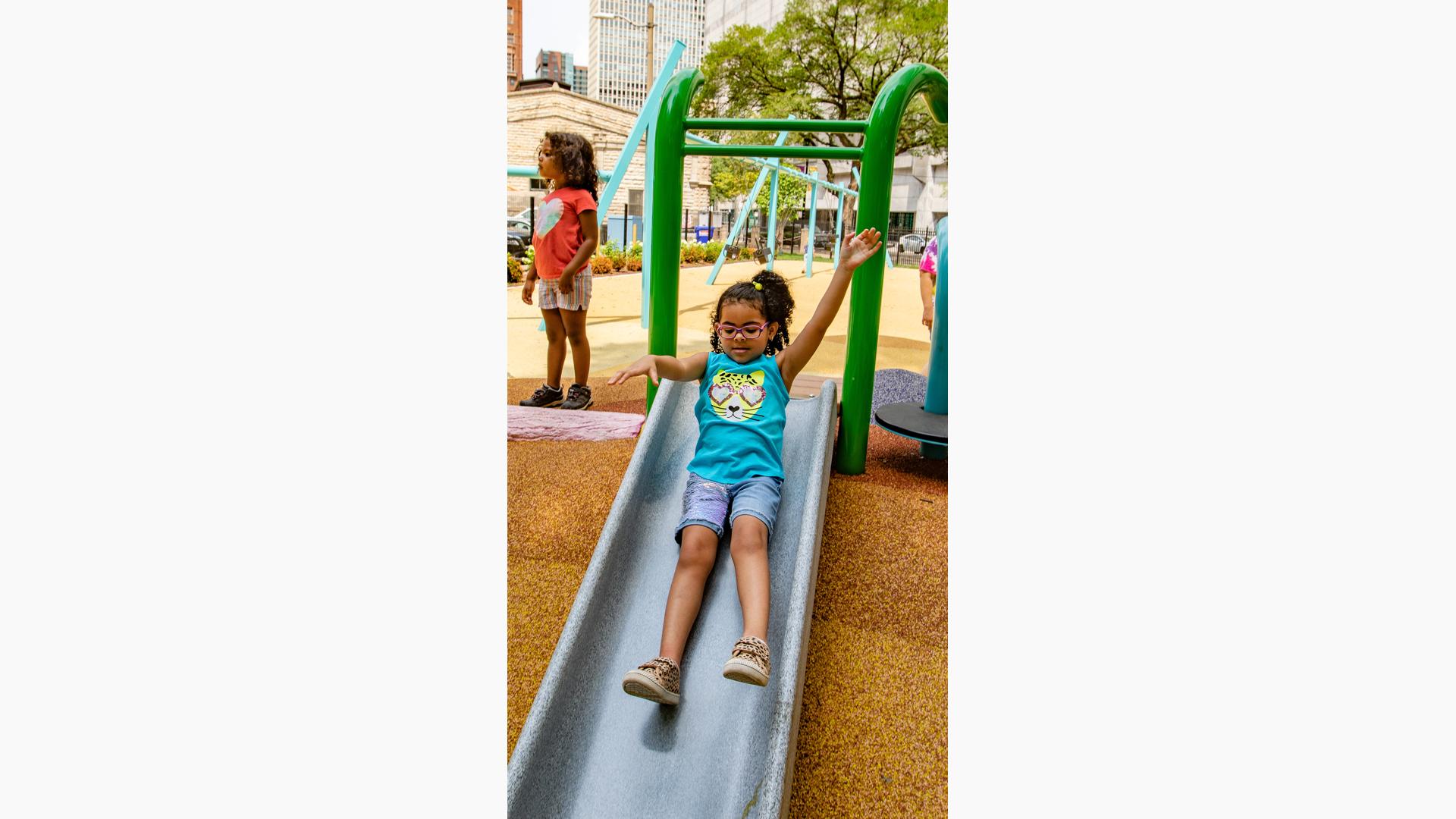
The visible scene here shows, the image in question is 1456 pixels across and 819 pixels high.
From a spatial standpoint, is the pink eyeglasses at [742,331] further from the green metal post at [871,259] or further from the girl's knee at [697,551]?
the girl's knee at [697,551]

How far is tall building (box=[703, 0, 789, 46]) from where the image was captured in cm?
1178

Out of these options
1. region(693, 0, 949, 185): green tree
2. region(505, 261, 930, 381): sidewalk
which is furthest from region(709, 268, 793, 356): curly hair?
region(693, 0, 949, 185): green tree

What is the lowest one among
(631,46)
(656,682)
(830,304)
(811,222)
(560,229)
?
(656,682)

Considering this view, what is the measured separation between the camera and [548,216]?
4.35 meters

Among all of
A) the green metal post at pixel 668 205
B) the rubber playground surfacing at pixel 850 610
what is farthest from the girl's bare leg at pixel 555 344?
the green metal post at pixel 668 205

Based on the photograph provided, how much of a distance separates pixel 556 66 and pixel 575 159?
26.9 inches

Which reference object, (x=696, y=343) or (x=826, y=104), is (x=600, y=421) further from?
(x=826, y=104)

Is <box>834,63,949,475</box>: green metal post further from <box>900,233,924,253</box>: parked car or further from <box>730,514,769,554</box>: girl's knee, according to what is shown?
<box>900,233,924,253</box>: parked car

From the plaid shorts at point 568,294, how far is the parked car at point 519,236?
504 cm

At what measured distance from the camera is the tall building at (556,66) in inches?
166

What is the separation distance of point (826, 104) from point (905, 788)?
1361cm

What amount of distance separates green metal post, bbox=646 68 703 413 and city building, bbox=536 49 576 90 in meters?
1.28

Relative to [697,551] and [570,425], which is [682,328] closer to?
[570,425]

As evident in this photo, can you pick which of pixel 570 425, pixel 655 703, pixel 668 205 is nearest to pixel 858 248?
pixel 668 205
